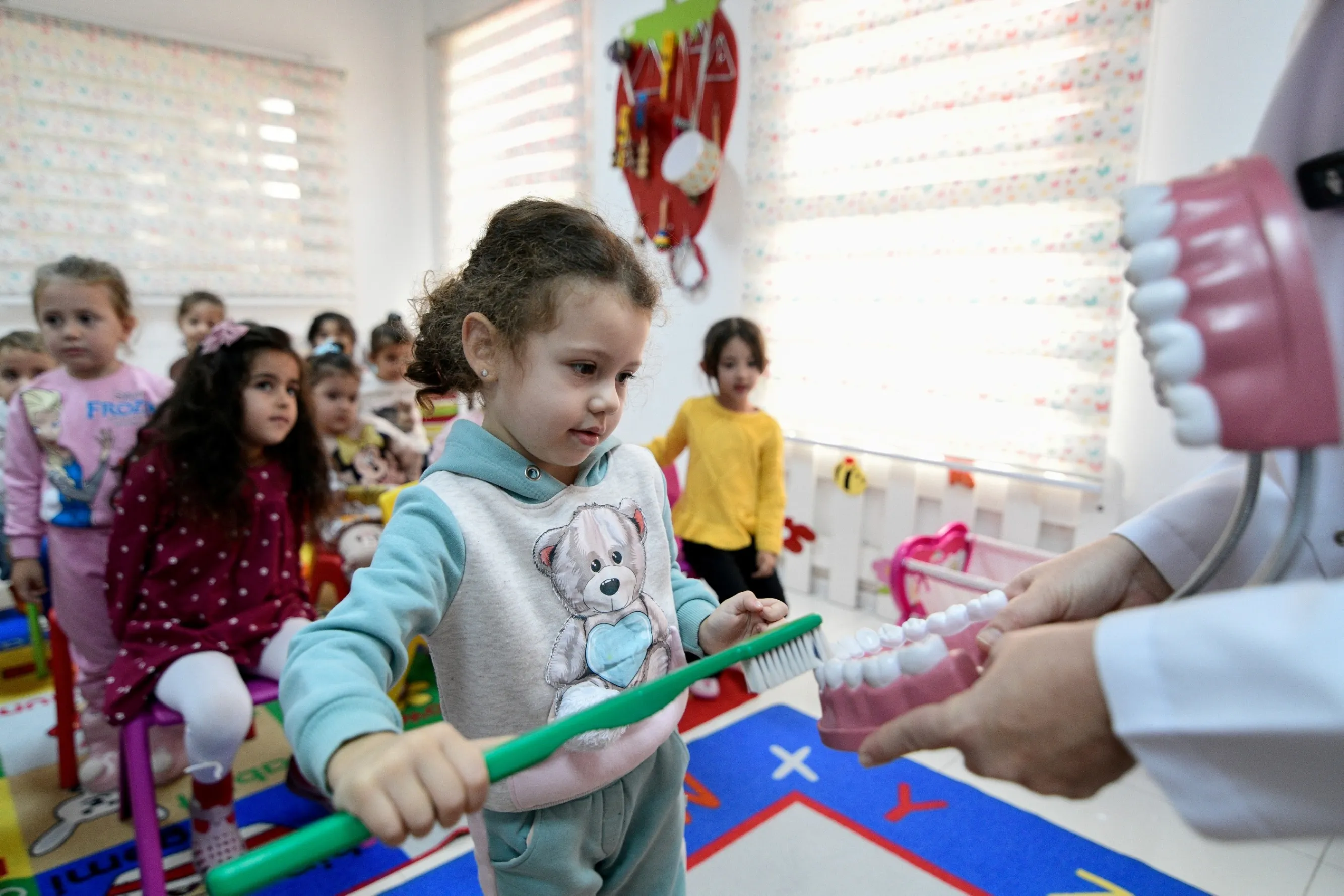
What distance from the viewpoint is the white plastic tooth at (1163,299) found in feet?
1.39

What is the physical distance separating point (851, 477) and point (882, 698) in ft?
5.79

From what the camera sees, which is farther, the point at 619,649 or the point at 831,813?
the point at 831,813

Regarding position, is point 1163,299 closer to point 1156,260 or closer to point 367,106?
point 1156,260

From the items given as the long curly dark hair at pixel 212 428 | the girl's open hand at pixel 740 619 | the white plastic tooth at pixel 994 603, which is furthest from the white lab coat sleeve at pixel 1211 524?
the long curly dark hair at pixel 212 428

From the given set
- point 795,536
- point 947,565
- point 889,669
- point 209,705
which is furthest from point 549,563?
point 795,536

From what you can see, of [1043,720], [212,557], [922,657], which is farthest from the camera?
[212,557]

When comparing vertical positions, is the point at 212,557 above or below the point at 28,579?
above

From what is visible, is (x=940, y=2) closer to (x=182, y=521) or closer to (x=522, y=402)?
(x=522, y=402)

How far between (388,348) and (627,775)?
215 cm

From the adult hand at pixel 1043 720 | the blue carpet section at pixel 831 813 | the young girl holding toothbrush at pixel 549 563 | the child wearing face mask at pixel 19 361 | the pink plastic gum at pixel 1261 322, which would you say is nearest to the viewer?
the pink plastic gum at pixel 1261 322

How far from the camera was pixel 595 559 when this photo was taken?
76cm

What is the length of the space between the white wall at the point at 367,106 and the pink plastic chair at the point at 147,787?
2.88 meters

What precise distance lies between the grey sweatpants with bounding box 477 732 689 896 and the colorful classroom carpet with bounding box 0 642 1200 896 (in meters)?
0.47

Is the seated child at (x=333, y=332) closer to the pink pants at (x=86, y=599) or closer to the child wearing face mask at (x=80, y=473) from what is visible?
the child wearing face mask at (x=80, y=473)
